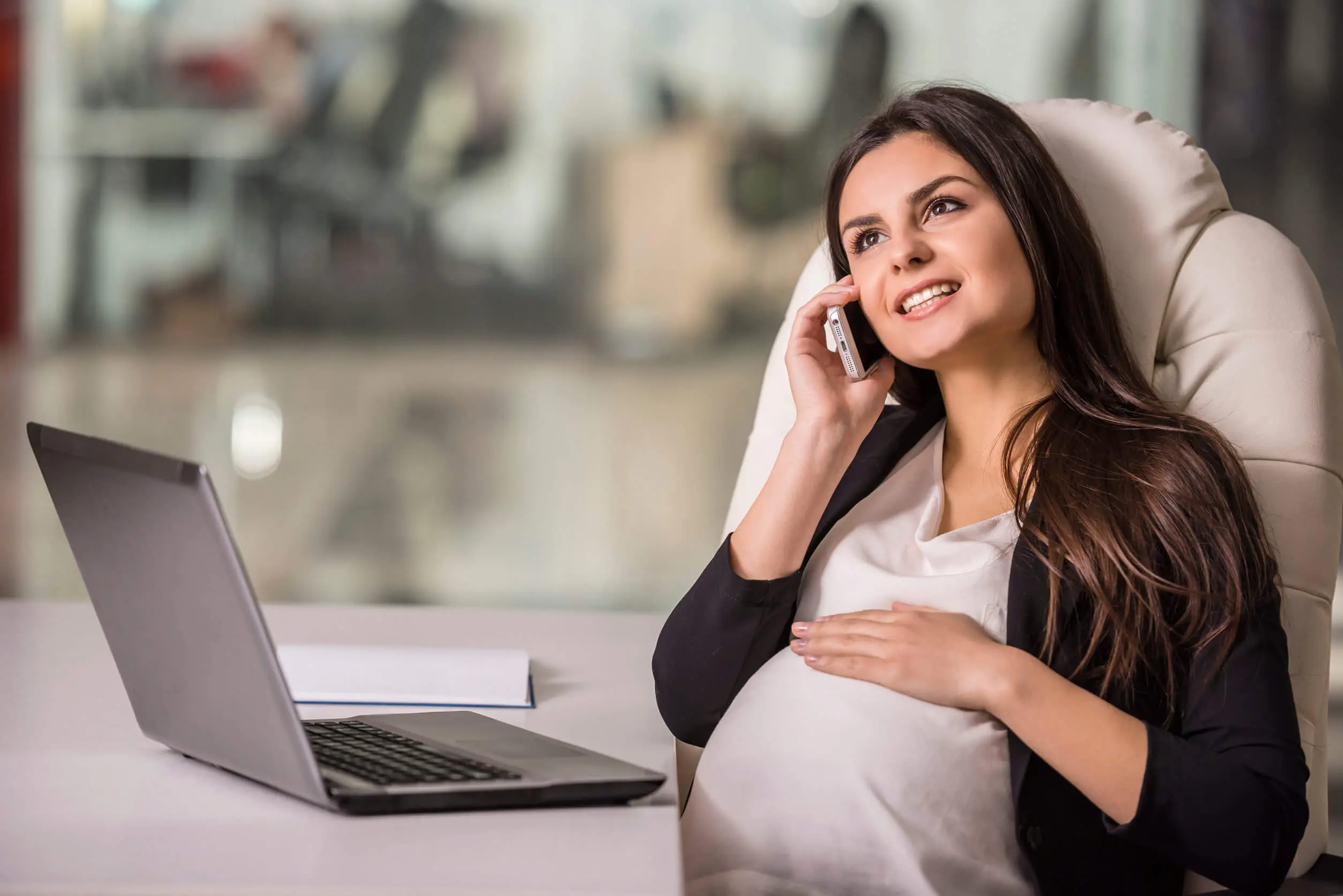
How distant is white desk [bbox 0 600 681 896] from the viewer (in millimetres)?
698

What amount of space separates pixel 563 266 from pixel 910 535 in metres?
3.07

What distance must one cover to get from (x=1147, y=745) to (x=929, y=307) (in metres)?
0.49

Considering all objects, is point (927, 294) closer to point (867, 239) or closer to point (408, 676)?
point (867, 239)

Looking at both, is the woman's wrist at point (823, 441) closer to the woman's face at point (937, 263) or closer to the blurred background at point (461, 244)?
the woman's face at point (937, 263)

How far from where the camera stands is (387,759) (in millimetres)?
888

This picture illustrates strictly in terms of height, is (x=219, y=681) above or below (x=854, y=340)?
below

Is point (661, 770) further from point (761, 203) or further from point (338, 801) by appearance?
point (761, 203)

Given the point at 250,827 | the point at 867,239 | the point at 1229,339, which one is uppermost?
the point at 867,239

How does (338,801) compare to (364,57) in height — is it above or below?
below

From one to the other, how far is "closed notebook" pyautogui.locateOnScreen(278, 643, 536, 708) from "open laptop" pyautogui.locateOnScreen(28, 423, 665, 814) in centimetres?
13

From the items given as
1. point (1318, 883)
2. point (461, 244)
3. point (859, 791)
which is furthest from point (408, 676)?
point (461, 244)

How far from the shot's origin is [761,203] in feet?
13.7

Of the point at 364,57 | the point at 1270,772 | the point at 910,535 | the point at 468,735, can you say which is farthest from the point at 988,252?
the point at 364,57

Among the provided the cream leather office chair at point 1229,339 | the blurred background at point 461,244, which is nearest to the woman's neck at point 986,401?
the cream leather office chair at point 1229,339
